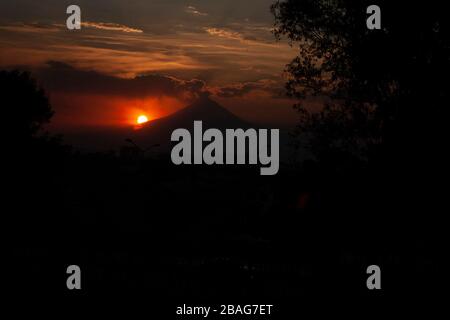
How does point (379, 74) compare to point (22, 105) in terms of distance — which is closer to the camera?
point (379, 74)

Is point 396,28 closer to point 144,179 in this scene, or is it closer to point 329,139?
point 329,139

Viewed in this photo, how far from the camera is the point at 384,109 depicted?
23.8 m

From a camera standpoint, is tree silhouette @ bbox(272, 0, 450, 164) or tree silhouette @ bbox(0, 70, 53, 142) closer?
tree silhouette @ bbox(272, 0, 450, 164)

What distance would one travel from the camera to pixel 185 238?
134ft

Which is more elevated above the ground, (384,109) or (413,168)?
(384,109)

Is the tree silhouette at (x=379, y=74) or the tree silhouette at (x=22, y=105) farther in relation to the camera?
the tree silhouette at (x=22, y=105)

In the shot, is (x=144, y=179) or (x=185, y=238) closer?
(x=185, y=238)
